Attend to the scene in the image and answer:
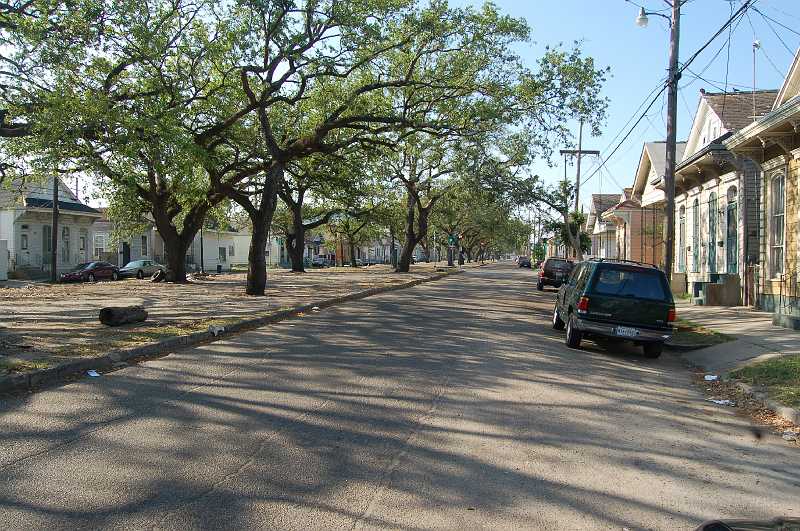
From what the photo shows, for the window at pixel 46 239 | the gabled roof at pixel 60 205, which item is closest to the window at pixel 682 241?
the gabled roof at pixel 60 205

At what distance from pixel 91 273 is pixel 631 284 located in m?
35.4

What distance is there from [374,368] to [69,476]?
5266 mm

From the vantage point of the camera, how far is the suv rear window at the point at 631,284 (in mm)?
12469

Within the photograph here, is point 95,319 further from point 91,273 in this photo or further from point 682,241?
point 91,273

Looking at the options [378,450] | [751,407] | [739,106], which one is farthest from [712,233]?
[378,450]

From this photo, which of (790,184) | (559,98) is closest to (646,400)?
(790,184)

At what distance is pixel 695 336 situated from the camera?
48.8ft

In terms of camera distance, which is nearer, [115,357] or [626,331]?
[115,357]

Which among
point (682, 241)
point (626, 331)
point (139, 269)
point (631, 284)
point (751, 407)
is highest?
point (682, 241)

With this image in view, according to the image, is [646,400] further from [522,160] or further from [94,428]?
[522,160]

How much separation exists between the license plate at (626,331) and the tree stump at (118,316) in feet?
31.4

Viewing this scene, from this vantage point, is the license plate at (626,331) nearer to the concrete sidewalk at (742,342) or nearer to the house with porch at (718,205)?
the concrete sidewalk at (742,342)

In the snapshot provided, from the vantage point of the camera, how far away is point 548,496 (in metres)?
4.99

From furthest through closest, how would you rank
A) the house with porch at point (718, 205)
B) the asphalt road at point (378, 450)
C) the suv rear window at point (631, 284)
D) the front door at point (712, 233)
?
the front door at point (712, 233), the house with porch at point (718, 205), the suv rear window at point (631, 284), the asphalt road at point (378, 450)
